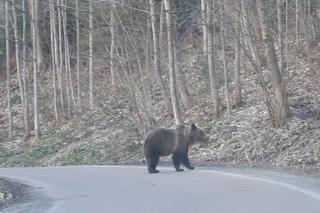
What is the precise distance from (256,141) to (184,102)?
36.5 ft

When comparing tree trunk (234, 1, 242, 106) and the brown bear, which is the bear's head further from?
tree trunk (234, 1, 242, 106)

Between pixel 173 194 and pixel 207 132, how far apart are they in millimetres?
12905

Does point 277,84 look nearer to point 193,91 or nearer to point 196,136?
point 196,136

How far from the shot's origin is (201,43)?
45125 millimetres

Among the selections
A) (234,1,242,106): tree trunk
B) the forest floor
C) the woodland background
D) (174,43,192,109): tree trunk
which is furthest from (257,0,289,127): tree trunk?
(174,43,192,109): tree trunk

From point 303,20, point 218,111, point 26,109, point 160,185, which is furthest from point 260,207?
point 26,109

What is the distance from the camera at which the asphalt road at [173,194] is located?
38.3ft

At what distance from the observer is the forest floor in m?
21.2

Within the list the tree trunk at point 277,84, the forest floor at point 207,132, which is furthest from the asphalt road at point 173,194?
the tree trunk at point 277,84

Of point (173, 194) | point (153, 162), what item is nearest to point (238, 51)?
point (153, 162)

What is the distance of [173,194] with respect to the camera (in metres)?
14.0

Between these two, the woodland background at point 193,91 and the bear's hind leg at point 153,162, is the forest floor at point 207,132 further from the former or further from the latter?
the bear's hind leg at point 153,162

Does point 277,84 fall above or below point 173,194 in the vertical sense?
above

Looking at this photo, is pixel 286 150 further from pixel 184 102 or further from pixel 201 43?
pixel 201 43
